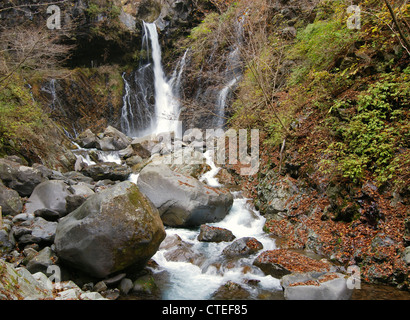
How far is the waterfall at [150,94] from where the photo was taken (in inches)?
756

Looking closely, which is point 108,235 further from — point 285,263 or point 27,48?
point 27,48

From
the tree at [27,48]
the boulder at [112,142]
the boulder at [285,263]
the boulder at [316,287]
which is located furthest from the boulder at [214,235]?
the boulder at [112,142]

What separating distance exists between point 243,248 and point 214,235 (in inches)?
37.2

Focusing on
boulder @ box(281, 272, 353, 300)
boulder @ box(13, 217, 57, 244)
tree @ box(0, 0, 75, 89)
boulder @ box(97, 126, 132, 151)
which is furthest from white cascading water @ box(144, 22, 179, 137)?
boulder @ box(281, 272, 353, 300)

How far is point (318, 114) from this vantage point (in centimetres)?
736

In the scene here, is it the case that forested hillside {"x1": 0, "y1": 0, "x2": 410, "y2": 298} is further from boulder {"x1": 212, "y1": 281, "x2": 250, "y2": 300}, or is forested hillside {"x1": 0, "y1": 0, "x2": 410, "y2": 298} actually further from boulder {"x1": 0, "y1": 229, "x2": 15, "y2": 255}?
boulder {"x1": 0, "y1": 229, "x2": 15, "y2": 255}

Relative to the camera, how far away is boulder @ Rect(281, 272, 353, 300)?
12.9 feet

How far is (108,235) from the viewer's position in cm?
448

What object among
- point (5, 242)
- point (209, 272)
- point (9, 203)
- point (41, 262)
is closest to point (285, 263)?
point (209, 272)

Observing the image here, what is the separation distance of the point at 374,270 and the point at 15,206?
323 inches

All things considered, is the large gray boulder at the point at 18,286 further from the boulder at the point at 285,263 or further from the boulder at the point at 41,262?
the boulder at the point at 285,263
